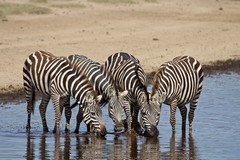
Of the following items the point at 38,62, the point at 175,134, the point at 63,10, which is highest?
the point at 63,10

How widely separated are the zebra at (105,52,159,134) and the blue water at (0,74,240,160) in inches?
19.3

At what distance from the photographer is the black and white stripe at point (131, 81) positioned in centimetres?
1428

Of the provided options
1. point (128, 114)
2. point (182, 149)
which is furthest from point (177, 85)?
point (182, 149)

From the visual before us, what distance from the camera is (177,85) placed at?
14.6 m

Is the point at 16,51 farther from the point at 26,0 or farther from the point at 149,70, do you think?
the point at 26,0

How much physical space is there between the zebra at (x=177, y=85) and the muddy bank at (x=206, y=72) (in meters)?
3.95

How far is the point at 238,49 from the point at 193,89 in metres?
12.1

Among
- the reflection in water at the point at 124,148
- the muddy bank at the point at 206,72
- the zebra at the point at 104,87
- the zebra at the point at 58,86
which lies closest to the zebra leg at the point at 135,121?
the reflection in water at the point at 124,148

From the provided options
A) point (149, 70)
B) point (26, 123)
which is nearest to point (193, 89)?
point (26, 123)

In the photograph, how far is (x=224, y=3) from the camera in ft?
131

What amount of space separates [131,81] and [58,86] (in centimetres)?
127

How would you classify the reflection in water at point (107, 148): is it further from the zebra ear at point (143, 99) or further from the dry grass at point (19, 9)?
the dry grass at point (19, 9)

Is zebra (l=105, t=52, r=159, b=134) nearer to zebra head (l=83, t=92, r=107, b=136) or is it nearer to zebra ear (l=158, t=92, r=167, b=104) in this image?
zebra ear (l=158, t=92, r=167, b=104)

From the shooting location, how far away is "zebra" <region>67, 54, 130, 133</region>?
46.2 ft
